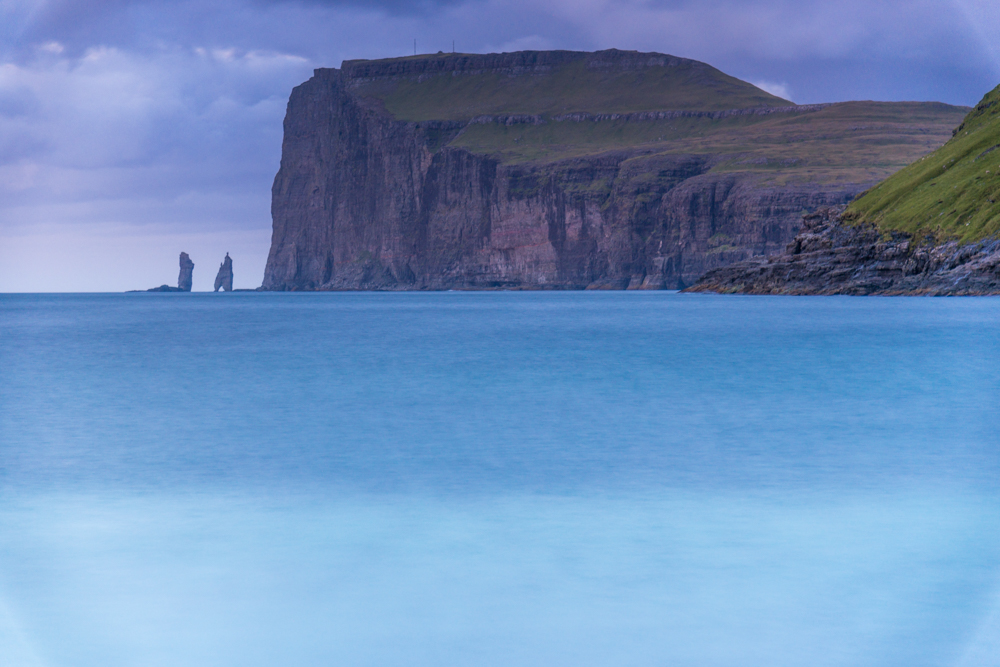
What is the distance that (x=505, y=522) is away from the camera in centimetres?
1455

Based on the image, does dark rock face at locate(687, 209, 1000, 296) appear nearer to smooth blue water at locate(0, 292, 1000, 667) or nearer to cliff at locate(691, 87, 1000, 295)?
cliff at locate(691, 87, 1000, 295)

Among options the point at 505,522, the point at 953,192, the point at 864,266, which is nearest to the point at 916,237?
the point at 953,192

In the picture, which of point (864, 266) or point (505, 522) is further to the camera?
point (864, 266)

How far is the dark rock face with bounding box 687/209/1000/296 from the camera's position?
104750 millimetres

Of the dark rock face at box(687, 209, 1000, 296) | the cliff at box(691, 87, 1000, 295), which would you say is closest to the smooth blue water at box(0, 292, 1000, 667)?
the dark rock face at box(687, 209, 1000, 296)

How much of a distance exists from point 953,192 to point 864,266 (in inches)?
552

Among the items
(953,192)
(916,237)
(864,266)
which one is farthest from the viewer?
(864,266)

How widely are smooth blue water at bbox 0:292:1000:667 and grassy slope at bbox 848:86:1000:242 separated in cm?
8280

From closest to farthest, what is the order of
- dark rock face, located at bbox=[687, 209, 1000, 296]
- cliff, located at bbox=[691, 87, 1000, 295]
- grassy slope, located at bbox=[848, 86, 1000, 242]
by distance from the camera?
1. dark rock face, located at bbox=[687, 209, 1000, 296]
2. cliff, located at bbox=[691, 87, 1000, 295]
3. grassy slope, located at bbox=[848, 86, 1000, 242]

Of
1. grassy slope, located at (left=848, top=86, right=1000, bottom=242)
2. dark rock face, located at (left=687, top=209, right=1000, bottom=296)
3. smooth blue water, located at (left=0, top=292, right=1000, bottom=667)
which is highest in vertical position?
grassy slope, located at (left=848, top=86, right=1000, bottom=242)

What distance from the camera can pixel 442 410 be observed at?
2834 cm

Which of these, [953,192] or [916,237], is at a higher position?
[953,192]

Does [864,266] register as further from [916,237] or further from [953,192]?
[953,192]

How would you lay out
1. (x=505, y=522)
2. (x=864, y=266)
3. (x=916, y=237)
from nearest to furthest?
(x=505, y=522) → (x=916, y=237) → (x=864, y=266)
